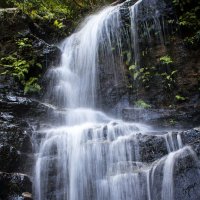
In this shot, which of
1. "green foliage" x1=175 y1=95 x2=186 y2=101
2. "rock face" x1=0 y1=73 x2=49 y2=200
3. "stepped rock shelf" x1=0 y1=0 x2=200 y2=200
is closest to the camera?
"stepped rock shelf" x1=0 y1=0 x2=200 y2=200

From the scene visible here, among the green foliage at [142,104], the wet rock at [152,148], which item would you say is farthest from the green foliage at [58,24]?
the wet rock at [152,148]

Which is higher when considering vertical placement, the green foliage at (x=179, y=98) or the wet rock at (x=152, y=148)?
the green foliage at (x=179, y=98)

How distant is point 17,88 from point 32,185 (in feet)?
14.6

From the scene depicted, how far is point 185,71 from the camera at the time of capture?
11.1 metres

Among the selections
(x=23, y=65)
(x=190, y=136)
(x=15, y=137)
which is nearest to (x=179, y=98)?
(x=190, y=136)

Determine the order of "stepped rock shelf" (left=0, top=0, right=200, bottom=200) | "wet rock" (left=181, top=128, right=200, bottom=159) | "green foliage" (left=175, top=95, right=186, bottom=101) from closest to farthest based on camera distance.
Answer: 1. "stepped rock shelf" (left=0, top=0, right=200, bottom=200)
2. "wet rock" (left=181, top=128, right=200, bottom=159)
3. "green foliage" (left=175, top=95, right=186, bottom=101)

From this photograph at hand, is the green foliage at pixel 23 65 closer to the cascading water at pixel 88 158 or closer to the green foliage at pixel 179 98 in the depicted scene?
the cascading water at pixel 88 158

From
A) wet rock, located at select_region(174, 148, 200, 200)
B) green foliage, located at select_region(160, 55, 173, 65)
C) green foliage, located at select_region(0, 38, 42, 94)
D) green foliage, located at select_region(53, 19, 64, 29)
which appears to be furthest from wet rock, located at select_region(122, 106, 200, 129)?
green foliage, located at select_region(53, 19, 64, 29)

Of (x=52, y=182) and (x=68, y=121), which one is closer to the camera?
(x=52, y=182)

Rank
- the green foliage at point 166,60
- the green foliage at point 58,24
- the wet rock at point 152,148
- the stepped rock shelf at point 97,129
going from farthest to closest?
the green foliage at point 58,24 < the green foliage at point 166,60 < the wet rock at point 152,148 < the stepped rock shelf at point 97,129

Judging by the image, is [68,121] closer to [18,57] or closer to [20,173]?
[20,173]

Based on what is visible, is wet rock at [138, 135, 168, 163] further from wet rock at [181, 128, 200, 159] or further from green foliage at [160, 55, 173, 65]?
green foliage at [160, 55, 173, 65]

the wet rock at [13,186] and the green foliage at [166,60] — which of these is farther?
the green foliage at [166,60]

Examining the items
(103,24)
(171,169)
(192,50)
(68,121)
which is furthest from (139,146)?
(103,24)
